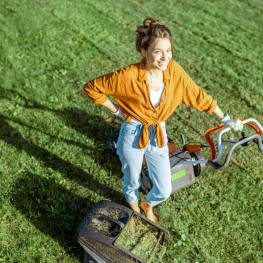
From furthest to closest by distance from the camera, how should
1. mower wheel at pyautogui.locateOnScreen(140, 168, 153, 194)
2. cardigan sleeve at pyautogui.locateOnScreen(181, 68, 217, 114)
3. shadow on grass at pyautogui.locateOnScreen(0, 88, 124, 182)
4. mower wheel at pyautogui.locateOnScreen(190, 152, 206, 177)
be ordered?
shadow on grass at pyautogui.locateOnScreen(0, 88, 124, 182), mower wheel at pyautogui.locateOnScreen(190, 152, 206, 177), mower wheel at pyautogui.locateOnScreen(140, 168, 153, 194), cardigan sleeve at pyautogui.locateOnScreen(181, 68, 217, 114)

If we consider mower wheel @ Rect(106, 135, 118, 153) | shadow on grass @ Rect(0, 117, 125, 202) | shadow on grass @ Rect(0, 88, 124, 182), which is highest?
mower wheel @ Rect(106, 135, 118, 153)

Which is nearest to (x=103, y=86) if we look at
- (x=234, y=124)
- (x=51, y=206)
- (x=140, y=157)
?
(x=140, y=157)

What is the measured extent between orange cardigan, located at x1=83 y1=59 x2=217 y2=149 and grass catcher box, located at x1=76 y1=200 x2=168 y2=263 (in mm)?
738

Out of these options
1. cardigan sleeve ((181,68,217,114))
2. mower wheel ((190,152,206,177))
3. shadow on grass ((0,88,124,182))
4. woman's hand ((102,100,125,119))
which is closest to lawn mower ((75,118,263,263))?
cardigan sleeve ((181,68,217,114))

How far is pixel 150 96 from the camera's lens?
2.71m

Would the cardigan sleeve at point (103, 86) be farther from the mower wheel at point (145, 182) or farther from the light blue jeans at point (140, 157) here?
the mower wheel at point (145, 182)

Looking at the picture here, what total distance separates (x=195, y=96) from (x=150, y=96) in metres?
0.51

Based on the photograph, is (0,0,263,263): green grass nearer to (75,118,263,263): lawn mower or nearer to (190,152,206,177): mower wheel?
(190,152,206,177): mower wheel

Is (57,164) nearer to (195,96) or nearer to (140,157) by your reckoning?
(140,157)

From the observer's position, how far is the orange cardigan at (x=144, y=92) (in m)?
2.64

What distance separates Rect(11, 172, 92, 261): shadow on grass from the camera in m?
3.40

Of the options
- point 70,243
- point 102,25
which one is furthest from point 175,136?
point 102,25

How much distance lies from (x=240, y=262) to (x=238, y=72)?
476 cm

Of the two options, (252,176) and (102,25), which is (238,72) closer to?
(252,176)
